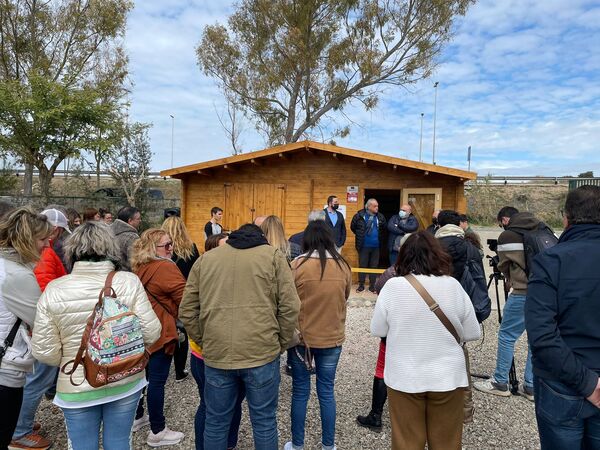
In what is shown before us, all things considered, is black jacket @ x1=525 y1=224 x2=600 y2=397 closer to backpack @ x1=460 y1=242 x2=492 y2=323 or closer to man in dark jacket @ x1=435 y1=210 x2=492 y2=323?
man in dark jacket @ x1=435 y1=210 x2=492 y2=323

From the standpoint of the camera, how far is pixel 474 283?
3.47 m

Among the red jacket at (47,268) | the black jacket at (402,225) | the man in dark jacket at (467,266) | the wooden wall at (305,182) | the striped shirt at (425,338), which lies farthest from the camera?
the wooden wall at (305,182)

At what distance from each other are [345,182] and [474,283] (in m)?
5.61

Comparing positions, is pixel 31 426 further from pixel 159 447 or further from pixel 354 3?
pixel 354 3

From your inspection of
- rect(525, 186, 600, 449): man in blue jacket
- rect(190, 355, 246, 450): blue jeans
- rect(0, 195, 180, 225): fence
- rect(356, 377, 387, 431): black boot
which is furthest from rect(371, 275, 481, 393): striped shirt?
rect(0, 195, 180, 225): fence

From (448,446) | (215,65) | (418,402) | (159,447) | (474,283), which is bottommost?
(159,447)

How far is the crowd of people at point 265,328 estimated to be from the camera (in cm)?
171

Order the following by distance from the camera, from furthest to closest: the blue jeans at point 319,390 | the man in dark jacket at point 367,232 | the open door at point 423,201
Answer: the open door at point 423,201 → the man in dark jacket at point 367,232 → the blue jeans at point 319,390

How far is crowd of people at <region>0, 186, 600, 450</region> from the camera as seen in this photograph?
1.71 metres

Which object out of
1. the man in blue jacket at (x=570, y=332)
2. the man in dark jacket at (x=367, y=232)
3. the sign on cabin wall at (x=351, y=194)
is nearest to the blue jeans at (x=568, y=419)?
the man in blue jacket at (x=570, y=332)

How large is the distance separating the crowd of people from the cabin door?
245 inches

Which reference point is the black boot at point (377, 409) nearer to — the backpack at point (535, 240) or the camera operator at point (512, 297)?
the camera operator at point (512, 297)

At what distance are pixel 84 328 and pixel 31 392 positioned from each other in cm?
158

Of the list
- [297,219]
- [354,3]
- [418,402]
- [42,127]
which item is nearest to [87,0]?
[42,127]
